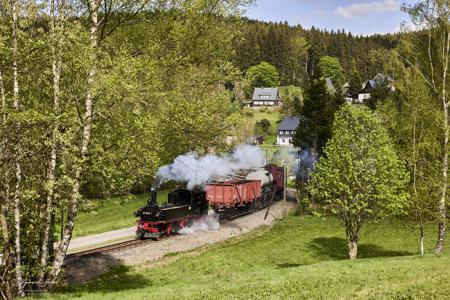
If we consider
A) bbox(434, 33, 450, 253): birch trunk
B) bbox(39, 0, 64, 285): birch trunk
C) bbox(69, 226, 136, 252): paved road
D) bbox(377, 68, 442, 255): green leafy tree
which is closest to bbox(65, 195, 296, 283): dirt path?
bbox(69, 226, 136, 252): paved road

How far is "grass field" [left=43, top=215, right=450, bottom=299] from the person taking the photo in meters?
15.0

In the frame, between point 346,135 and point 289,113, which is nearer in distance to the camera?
point 346,135

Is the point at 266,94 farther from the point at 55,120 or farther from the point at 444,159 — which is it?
the point at 55,120

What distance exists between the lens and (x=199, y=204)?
3450cm

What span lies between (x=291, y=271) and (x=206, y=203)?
16254 millimetres

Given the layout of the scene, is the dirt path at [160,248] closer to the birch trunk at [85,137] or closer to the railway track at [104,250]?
the railway track at [104,250]

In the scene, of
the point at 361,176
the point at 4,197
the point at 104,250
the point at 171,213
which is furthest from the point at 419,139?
the point at 4,197

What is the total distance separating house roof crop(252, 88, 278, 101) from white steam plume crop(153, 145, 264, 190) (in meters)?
87.0

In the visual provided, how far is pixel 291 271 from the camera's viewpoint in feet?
66.0

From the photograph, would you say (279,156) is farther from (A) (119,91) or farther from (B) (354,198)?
(A) (119,91)

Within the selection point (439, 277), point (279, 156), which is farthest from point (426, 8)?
point (279, 156)

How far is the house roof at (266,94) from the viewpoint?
5300 inches

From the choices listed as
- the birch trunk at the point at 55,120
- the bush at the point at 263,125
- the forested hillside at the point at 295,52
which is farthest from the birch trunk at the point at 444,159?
the forested hillside at the point at 295,52

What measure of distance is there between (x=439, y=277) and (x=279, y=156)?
57.3m
